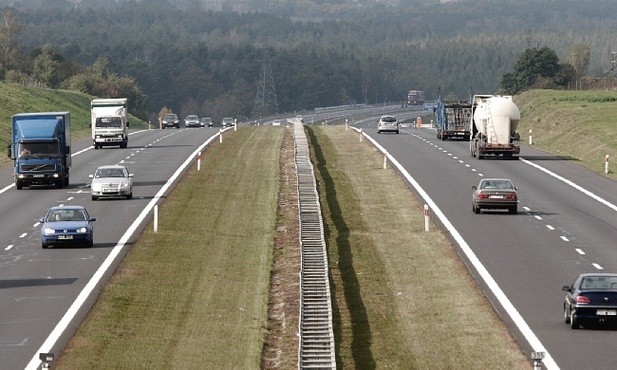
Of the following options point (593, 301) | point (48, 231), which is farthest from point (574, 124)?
Answer: point (593, 301)

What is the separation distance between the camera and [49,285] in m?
42.9

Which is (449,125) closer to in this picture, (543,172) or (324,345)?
(543,172)

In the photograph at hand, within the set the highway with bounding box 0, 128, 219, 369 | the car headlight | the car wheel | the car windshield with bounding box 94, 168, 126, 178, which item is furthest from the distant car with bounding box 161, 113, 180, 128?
the car wheel

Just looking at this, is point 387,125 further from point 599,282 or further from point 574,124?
point 599,282

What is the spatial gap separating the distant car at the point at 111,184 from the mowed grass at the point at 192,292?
6.72 feet

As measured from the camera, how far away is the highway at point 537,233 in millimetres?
35688

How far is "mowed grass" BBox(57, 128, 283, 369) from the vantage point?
3384cm

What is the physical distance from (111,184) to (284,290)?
23493 mm

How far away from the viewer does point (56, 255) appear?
4900cm

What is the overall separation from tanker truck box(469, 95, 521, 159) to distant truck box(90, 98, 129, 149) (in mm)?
23896

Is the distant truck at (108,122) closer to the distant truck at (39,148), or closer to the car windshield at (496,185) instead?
the distant truck at (39,148)

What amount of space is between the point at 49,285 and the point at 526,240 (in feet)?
61.9

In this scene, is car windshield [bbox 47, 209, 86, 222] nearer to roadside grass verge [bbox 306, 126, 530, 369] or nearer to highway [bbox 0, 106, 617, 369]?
highway [bbox 0, 106, 617, 369]

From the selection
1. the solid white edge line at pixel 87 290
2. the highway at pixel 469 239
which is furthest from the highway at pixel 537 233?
the solid white edge line at pixel 87 290
